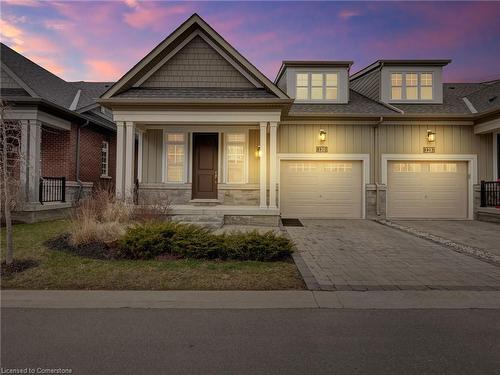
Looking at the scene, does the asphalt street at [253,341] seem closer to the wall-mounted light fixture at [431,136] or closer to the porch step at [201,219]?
the porch step at [201,219]

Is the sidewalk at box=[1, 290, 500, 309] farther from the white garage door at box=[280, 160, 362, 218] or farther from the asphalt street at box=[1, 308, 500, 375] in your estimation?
the white garage door at box=[280, 160, 362, 218]

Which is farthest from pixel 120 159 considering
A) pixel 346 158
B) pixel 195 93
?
pixel 346 158

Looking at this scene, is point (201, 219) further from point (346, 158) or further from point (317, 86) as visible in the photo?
point (317, 86)

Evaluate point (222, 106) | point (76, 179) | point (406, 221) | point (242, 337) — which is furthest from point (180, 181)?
point (242, 337)

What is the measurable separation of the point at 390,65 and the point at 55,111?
46.2ft

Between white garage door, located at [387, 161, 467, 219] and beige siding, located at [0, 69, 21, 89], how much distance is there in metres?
15.3

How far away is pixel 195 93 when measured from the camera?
460 inches

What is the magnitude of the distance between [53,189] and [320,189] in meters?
10.8

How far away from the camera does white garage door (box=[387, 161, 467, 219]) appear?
535 inches

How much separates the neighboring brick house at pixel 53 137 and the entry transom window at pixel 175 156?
3.29m

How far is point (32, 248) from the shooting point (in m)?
7.01

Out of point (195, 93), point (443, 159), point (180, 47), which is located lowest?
point (443, 159)

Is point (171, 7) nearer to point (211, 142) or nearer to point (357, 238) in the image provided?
point (211, 142)

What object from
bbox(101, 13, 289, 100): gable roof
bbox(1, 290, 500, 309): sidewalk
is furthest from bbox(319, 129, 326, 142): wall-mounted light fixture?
bbox(1, 290, 500, 309): sidewalk
